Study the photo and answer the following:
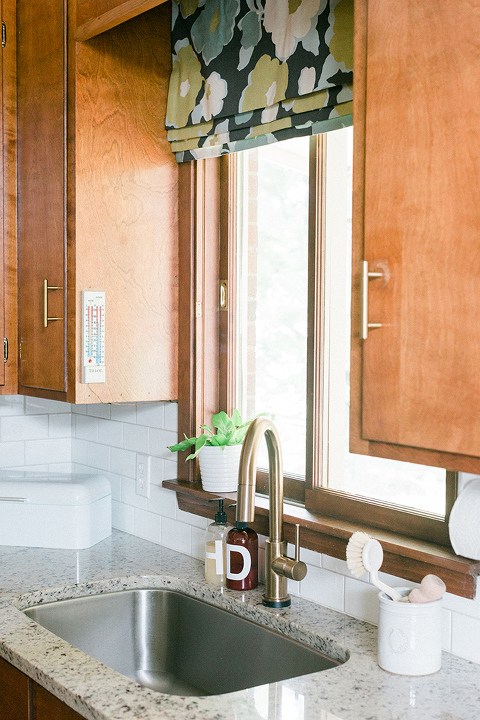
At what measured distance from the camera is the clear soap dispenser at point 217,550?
182cm

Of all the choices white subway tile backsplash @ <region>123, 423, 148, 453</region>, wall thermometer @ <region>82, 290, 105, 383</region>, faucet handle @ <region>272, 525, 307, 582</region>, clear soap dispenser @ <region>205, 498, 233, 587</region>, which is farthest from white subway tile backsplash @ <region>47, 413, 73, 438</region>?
faucet handle @ <region>272, 525, 307, 582</region>

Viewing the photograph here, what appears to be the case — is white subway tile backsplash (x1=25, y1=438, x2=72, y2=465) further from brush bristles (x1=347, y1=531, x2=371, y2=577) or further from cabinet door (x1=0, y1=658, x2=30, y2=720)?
brush bristles (x1=347, y1=531, x2=371, y2=577)

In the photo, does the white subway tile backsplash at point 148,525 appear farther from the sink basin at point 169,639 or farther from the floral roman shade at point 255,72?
the floral roman shade at point 255,72

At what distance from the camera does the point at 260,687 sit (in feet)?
4.29

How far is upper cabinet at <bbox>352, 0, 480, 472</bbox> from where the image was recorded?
1036mm

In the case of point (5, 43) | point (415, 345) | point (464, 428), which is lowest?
point (464, 428)

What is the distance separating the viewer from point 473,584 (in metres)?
1.36

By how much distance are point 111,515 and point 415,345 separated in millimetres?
1538

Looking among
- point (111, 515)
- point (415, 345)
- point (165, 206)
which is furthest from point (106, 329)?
point (415, 345)

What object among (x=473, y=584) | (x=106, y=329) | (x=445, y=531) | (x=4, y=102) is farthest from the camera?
(x=4, y=102)

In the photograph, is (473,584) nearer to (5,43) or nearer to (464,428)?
(464,428)

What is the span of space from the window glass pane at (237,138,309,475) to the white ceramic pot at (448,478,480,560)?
606 millimetres

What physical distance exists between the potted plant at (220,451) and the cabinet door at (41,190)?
16.4 inches

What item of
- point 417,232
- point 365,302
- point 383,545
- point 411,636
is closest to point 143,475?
point 383,545
